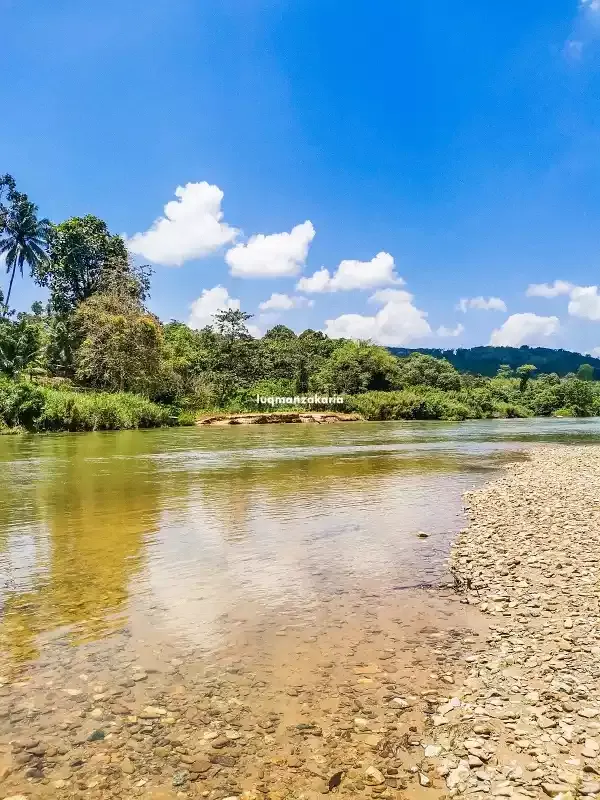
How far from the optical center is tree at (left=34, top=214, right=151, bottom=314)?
62625 millimetres

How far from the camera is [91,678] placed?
5367 millimetres

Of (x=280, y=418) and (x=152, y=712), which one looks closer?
(x=152, y=712)

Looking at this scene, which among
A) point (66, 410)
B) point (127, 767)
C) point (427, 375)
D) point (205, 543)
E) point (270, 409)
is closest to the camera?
point (127, 767)

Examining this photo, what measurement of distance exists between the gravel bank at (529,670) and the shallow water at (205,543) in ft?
3.40

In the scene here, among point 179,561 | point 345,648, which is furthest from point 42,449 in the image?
point 345,648

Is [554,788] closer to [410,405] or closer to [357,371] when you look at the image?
[410,405]

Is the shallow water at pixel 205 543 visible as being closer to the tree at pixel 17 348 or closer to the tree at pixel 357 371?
the tree at pixel 17 348

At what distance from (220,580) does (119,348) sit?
48.6m

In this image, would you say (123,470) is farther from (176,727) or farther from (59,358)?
(59,358)

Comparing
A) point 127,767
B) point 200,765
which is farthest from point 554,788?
point 127,767

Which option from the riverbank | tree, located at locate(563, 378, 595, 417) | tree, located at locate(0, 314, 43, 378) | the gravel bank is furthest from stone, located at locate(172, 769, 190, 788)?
tree, located at locate(563, 378, 595, 417)

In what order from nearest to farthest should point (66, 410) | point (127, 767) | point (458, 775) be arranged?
1. point (458, 775)
2. point (127, 767)
3. point (66, 410)

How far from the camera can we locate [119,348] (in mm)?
53500

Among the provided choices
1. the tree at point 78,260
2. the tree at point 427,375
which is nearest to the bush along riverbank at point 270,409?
the tree at point 427,375
